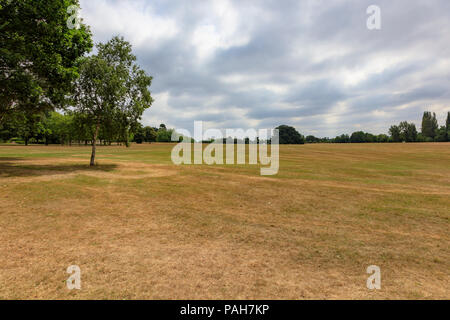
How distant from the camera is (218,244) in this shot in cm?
703

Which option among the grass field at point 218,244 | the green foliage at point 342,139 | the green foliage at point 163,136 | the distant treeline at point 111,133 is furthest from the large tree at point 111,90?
the green foliage at point 342,139

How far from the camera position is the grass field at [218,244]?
4.77 metres

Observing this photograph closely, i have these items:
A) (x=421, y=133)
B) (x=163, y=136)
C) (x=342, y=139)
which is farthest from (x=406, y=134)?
(x=163, y=136)

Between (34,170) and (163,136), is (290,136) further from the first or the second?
(34,170)

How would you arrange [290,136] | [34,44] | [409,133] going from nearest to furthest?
[34,44]
[409,133]
[290,136]

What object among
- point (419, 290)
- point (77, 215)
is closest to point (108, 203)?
point (77, 215)


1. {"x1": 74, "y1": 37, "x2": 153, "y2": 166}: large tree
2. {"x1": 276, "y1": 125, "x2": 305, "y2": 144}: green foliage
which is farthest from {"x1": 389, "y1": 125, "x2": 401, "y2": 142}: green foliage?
{"x1": 74, "y1": 37, "x2": 153, "y2": 166}: large tree

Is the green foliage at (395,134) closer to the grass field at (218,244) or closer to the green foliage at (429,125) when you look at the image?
the green foliage at (429,125)

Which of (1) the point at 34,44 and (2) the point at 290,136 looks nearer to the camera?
(1) the point at 34,44

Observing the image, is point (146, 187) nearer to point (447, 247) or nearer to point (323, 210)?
point (323, 210)

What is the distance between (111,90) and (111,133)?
5.67 metres

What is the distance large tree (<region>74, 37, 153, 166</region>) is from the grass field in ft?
40.6

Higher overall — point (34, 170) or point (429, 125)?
point (429, 125)
